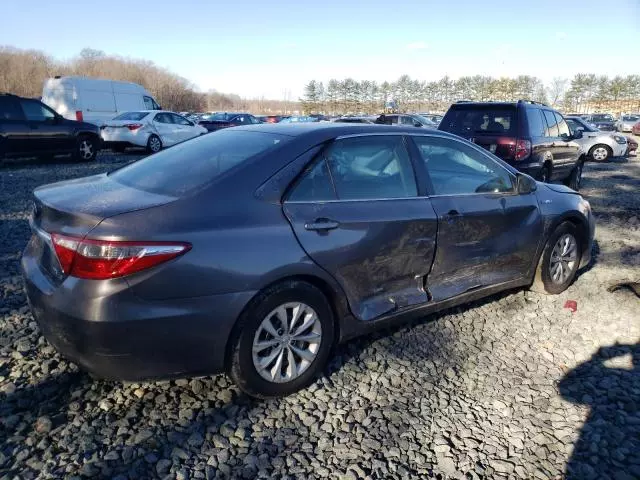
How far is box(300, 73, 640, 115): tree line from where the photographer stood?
58.1 meters

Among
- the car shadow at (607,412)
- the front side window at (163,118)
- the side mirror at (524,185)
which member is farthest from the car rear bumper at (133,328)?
the front side window at (163,118)

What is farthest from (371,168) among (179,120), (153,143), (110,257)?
(179,120)

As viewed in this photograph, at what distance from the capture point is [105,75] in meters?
80.4

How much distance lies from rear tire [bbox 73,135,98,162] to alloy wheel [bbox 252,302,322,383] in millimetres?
12392

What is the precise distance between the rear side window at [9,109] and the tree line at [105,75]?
2017 inches

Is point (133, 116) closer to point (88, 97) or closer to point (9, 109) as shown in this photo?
point (88, 97)

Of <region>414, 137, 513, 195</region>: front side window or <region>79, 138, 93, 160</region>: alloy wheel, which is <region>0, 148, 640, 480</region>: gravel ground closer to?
<region>414, 137, 513, 195</region>: front side window

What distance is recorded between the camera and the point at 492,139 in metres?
7.79

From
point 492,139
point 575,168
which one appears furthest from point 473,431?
point 575,168

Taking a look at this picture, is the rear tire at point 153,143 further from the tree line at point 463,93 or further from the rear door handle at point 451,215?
the tree line at point 463,93

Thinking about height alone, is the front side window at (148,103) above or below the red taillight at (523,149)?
above

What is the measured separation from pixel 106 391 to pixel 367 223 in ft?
6.03

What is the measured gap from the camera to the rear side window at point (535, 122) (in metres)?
7.88

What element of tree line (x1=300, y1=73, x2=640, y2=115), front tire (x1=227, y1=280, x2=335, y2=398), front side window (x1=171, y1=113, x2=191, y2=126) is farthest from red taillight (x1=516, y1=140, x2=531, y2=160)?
tree line (x1=300, y1=73, x2=640, y2=115)
